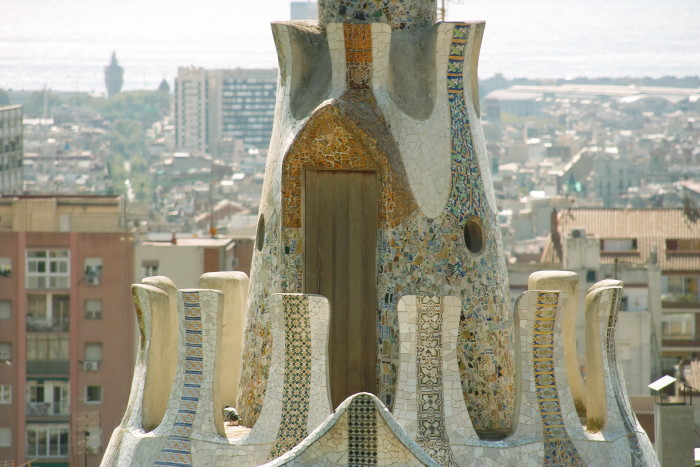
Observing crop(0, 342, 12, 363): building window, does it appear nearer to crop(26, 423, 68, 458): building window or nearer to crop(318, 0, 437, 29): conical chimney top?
crop(26, 423, 68, 458): building window

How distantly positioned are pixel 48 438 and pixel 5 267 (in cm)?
471

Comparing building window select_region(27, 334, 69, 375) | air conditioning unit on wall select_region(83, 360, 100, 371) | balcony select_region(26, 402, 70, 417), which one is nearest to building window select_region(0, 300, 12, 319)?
building window select_region(27, 334, 69, 375)

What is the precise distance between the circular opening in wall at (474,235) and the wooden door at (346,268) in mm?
697

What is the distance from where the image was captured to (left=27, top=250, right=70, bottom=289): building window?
160 feet

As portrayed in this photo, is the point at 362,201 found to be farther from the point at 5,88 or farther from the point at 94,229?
the point at 5,88

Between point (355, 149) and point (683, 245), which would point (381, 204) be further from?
point (683, 245)

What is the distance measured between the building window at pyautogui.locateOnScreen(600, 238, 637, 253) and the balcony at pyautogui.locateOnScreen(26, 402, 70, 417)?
21.4 metres

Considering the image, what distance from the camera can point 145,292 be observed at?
499 inches

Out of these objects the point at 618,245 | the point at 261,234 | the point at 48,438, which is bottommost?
the point at 48,438

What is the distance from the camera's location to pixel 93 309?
4922cm

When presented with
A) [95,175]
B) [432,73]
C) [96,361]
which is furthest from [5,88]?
[432,73]

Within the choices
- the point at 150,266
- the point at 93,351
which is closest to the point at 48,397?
the point at 93,351

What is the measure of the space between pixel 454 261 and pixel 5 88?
151201 mm

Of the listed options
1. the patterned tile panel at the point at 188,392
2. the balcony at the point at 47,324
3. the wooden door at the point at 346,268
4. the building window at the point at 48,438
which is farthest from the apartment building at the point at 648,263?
the patterned tile panel at the point at 188,392
